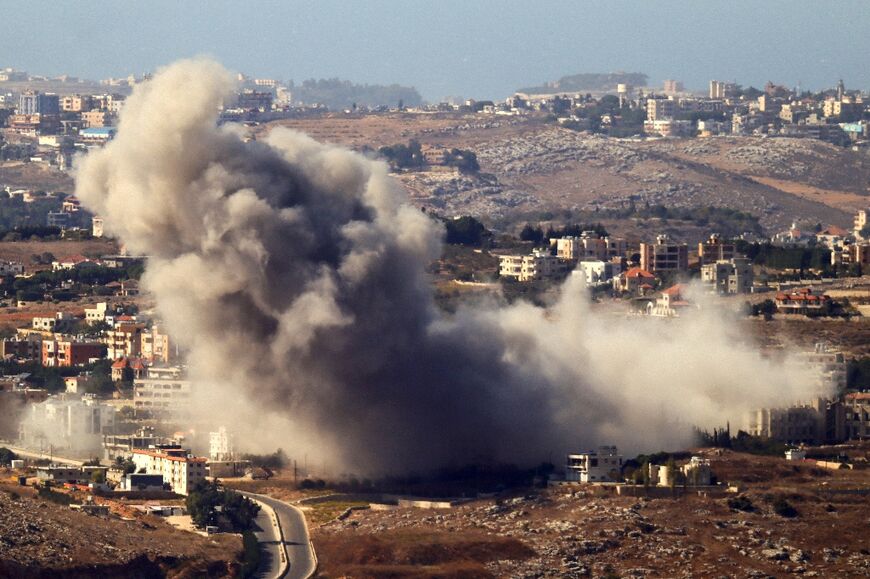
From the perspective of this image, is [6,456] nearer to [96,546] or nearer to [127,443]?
[127,443]

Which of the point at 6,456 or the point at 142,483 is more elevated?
the point at 142,483

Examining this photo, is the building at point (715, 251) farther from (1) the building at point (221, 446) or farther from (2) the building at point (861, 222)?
(1) the building at point (221, 446)

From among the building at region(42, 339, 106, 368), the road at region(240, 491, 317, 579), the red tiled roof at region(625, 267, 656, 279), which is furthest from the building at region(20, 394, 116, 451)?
the red tiled roof at region(625, 267, 656, 279)

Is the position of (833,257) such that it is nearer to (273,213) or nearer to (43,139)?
(273,213)

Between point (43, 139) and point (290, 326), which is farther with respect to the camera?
point (43, 139)

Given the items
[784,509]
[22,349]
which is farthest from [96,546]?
[22,349]

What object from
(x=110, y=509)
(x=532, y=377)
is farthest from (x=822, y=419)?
(x=110, y=509)

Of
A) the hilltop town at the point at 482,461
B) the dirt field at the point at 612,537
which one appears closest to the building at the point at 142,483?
the hilltop town at the point at 482,461
